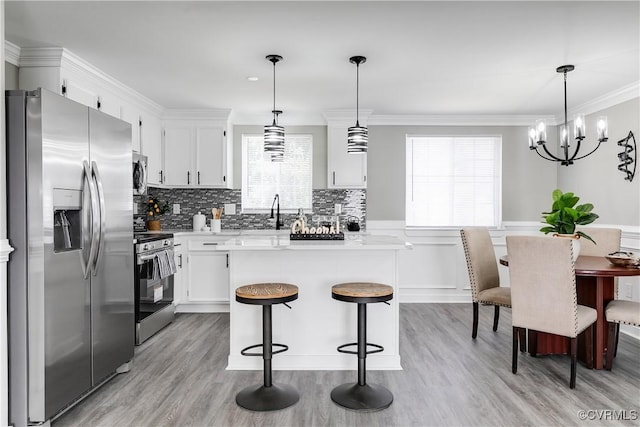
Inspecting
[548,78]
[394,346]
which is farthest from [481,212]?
[394,346]

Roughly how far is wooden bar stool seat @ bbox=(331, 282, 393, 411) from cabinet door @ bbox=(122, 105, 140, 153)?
2961mm

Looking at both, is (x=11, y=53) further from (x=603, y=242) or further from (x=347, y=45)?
(x=603, y=242)

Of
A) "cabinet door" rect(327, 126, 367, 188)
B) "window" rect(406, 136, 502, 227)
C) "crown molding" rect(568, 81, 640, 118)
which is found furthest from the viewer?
"window" rect(406, 136, 502, 227)

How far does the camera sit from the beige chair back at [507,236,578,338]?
2908 millimetres

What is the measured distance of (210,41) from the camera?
3.11m

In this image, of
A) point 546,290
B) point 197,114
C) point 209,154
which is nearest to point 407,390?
point 546,290

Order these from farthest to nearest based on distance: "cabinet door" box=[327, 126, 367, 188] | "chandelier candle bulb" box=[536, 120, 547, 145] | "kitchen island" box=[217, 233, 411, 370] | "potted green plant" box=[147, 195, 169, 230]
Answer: "cabinet door" box=[327, 126, 367, 188]
"potted green plant" box=[147, 195, 169, 230]
"chandelier candle bulb" box=[536, 120, 547, 145]
"kitchen island" box=[217, 233, 411, 370]

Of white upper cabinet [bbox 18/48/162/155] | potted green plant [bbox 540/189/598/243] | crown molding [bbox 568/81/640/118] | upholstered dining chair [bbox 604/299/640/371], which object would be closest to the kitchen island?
potted green plant [bbox 540/189/598/243]

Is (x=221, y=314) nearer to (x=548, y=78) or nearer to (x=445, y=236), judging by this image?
(x=445, y=236)

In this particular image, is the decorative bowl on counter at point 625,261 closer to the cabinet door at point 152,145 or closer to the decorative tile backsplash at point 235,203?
the decorative tile backsplash at point 235,203

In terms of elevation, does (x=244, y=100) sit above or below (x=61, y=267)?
above

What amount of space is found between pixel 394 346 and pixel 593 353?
4.98ft

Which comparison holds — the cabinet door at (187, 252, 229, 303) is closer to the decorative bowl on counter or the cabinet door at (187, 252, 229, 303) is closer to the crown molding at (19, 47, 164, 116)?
the crown molding at (19, 47, 164, 116)

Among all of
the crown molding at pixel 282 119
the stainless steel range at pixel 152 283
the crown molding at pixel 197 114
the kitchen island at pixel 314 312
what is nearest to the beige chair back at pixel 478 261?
the kitchen island at pixel 314 312
